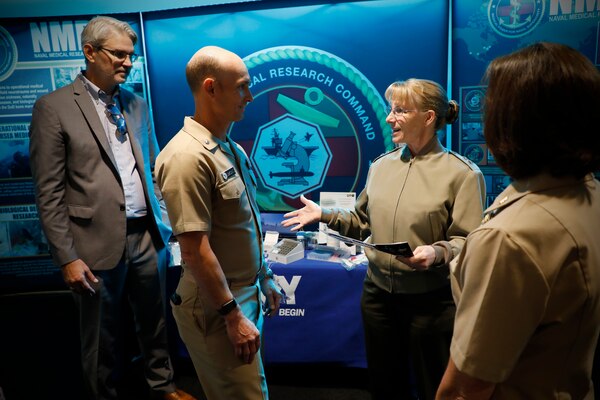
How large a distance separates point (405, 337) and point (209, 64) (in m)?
1.33

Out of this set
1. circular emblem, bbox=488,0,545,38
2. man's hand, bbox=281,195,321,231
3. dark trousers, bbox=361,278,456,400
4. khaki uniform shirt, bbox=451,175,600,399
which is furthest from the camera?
circular emblem, bbox=488,0,545,38

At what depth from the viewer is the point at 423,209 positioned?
1719 millimetres

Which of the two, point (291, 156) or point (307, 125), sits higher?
point (307, 125)

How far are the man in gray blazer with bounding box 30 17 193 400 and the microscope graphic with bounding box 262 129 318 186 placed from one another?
99 cm

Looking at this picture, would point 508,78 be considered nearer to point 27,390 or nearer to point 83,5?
point 27,390

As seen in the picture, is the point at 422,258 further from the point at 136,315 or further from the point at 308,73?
the point at 308,73

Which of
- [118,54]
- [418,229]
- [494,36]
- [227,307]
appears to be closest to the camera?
[227,307]

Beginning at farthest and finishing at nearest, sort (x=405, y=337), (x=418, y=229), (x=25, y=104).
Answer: (x=25, y=104)
(x=405, y=337)
(x=418, y=229)

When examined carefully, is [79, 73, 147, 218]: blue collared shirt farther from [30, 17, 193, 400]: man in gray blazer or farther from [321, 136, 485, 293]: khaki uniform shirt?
[321, 136, 485, 293]: khaki uniform shirt

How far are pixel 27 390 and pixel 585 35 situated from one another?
12.6ft

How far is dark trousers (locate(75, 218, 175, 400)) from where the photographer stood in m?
2.20

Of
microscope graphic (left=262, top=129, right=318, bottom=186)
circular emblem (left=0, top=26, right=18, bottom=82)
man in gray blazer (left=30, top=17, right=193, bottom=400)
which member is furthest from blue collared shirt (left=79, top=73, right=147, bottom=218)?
circular emblem (left=0, top=26, right=18, bottom=82)

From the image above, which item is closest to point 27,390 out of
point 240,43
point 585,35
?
point 240,43

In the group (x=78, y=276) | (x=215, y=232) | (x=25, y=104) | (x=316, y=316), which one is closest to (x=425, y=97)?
(x=215, y=232)
